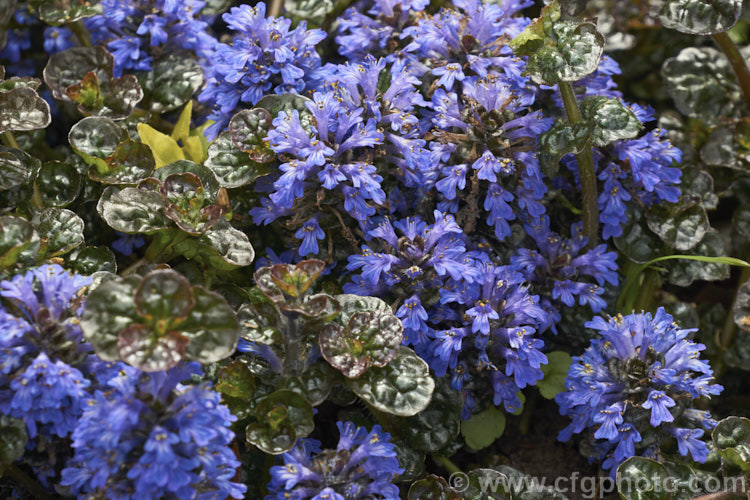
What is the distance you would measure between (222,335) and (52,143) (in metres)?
2.06

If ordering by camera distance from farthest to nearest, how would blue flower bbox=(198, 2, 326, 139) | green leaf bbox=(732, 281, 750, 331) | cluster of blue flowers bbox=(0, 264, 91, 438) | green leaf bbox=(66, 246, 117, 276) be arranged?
green leaf bbox=(732, 281, 750, 331) < blue flower bbox=(198, 2, 326, 139) < green leaf bbox=(66, 246, 117, 276) < cluster of blue flowers bbox=(0, 264, 91, 438)

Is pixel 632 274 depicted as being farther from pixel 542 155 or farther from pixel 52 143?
pixel 52 143

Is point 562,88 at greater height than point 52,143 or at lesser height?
greater

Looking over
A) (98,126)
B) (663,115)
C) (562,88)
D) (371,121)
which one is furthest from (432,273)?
(663,115)

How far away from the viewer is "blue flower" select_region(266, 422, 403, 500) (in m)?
2.22

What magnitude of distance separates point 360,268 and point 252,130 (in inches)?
25.5

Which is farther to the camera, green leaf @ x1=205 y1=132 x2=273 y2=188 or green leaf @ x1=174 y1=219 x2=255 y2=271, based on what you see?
green leaf @ x1=205 y1=132 x2=273 y2=188

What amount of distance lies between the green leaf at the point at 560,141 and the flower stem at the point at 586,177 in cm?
5

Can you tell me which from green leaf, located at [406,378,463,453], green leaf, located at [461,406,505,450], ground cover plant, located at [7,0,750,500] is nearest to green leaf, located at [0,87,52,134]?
ground cover plant, located at [7,0,750,500]

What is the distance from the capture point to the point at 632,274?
309cm

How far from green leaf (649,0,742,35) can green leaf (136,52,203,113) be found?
1935mm

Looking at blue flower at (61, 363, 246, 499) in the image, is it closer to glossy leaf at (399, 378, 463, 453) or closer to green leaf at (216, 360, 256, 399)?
green leaf at (216, 360, 256, 399)

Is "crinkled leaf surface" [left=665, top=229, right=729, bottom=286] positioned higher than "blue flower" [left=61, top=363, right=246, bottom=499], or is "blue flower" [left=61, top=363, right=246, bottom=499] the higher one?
"blue flower" [left=61, top=363, right=246, bottom=499]

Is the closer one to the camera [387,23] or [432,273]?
[432,273]
